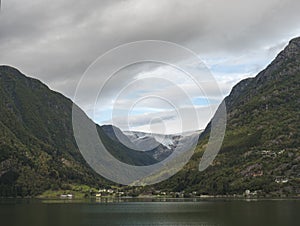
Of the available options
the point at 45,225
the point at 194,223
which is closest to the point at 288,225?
the point at 194,223

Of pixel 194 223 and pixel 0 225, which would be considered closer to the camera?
pixel 0 225

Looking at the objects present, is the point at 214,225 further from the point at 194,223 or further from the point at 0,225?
the point at 0,225

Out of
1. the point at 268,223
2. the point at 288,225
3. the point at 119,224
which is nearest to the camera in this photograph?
the point at 288,225

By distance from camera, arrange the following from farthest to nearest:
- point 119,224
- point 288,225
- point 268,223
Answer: point 119,224, point 268,223, point 288,225

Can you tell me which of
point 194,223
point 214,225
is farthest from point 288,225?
point 194,223

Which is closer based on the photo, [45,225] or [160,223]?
[45,225]

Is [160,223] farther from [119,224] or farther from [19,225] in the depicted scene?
[19,225]

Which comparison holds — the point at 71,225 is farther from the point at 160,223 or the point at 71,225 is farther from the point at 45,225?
the point at 160,223

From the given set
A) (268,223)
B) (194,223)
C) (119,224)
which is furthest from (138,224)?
(268,223)
